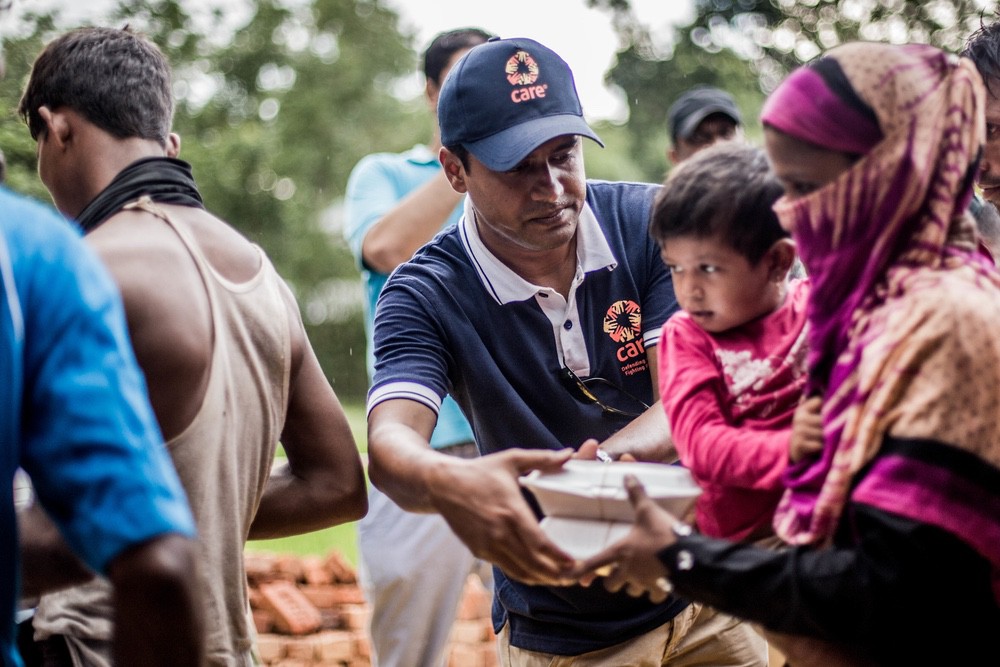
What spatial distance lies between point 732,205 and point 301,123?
29.6m

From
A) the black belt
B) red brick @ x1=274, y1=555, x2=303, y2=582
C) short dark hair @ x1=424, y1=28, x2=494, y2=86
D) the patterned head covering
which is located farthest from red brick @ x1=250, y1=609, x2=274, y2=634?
the patterned head covering

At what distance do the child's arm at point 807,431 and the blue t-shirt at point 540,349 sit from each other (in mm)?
1034

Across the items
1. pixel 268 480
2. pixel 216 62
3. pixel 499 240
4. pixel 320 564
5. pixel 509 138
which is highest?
pixel 216 62

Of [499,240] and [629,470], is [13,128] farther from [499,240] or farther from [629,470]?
[629,470]

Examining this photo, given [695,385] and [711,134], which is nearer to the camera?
[695,385]

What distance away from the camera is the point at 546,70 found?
3.12m

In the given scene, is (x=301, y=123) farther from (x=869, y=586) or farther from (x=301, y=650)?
(x=869, y=586)

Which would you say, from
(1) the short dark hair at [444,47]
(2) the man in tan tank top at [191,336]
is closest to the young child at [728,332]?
(2) the man in tan tank top at [191,336]

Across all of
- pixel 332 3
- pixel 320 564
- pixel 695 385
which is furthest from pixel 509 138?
pixel 332 3

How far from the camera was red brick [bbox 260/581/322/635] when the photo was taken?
5.63 meters

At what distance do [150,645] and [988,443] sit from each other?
1.31 metres

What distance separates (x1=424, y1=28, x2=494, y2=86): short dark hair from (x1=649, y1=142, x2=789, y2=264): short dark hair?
9.26 ft

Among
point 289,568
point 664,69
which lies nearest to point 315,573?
point 289,568

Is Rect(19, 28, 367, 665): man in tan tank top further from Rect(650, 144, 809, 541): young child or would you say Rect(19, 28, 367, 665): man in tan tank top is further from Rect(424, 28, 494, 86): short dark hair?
Rect(424, 28, 494, 86): short dark hair
